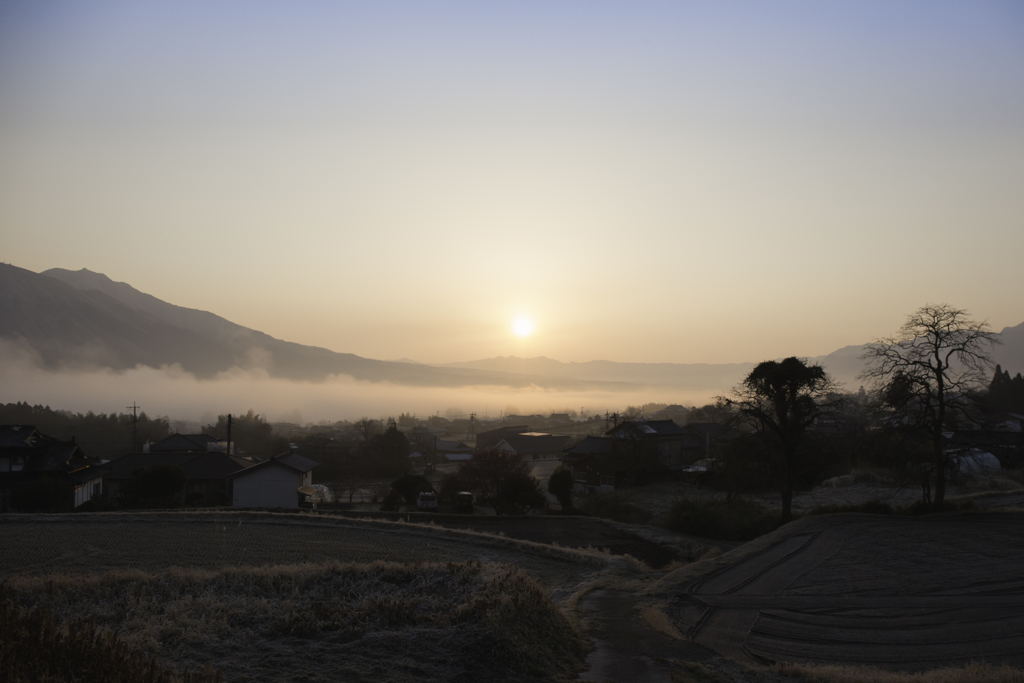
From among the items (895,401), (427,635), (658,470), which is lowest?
(658,470)

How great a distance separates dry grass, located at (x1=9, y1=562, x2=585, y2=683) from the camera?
9.56m

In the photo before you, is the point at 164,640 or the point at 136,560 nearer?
the point at 164,640

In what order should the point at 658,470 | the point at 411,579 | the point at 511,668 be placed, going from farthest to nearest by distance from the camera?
the point at 658,470
the point at 411,579
the point at 511,668

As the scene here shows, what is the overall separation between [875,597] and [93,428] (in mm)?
125908

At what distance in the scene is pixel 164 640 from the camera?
10195 mm

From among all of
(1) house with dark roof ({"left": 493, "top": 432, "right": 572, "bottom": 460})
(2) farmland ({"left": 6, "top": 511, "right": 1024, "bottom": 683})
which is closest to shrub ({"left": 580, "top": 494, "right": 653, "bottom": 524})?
(2) farmland ({"left": 6, "top": 511, "right": 1024, "bottom": 683})

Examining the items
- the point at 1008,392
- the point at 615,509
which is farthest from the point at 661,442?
the point at 1008,392

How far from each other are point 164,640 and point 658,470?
2096 inches

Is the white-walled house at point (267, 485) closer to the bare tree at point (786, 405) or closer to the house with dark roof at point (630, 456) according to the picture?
the house with dark roof at point (630, 456)

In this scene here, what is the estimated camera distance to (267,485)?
2072 inches

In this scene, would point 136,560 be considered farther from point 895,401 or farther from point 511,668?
point 895,401

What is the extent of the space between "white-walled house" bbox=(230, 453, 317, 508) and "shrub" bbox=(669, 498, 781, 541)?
33104 mm

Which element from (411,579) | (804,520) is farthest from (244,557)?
(804,520)

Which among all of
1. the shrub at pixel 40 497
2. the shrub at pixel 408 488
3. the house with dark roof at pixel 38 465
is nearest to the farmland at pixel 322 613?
the shrub at pixel 40 497
